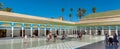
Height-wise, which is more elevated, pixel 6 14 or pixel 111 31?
pixel 6 14

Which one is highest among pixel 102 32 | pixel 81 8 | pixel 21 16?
pixel 81 8

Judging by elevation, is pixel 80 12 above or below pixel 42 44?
above

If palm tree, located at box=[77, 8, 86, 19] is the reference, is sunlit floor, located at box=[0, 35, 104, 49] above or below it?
below

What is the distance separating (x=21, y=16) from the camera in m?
27.0

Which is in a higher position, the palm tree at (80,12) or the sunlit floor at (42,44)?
the palm tree at (80,12)

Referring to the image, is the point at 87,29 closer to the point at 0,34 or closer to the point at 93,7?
the point at 0,34

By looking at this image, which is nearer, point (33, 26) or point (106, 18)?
point (33, 26)

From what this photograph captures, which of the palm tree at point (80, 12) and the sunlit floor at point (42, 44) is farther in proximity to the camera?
the palm tree at point (80, 12)

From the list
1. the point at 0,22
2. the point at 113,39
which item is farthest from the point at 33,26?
the point at 113,39

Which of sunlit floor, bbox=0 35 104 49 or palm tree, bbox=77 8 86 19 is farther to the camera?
palm tree, bbox=77 8 86 19

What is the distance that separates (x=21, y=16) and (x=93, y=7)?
56.5 metres

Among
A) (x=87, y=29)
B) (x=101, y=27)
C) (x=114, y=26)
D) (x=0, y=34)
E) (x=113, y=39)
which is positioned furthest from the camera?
(x=87, y=29)

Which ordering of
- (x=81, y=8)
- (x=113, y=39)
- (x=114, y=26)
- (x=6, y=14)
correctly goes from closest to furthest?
(x=113, y=39), (x=6, y=14), (x=114, y=26), (x=81, y=8)

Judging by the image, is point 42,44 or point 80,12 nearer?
point 42,44
